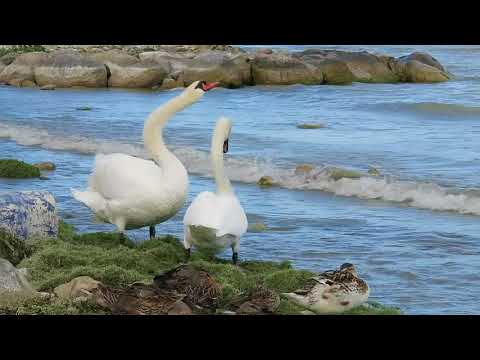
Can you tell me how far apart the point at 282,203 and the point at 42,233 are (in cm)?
504

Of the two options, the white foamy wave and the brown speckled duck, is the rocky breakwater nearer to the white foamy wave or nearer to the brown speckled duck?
the white foamy wave

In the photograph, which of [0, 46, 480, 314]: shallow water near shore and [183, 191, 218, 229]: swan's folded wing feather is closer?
[183, 191, 218, 229]: swan's folded wing feather

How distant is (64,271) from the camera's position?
9.09 metres

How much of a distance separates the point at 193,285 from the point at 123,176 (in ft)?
7.38

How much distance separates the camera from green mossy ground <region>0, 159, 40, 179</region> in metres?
15.9

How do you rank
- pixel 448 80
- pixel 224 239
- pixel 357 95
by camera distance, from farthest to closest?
1. pixel 448 80
2. pixel 357 95
3. pixel 224 239

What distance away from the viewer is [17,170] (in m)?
16.1

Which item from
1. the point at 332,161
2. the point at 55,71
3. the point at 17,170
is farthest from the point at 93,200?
the point at 55,71

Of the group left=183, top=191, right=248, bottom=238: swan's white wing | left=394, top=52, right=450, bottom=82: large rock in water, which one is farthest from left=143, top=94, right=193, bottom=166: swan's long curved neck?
left=394, top=52, right=450, bottom=82: large rock in water

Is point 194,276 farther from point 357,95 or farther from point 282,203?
point 357,95

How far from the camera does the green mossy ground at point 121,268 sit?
825cm

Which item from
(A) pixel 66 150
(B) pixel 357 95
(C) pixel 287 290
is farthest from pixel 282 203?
(B) pixel 357 95

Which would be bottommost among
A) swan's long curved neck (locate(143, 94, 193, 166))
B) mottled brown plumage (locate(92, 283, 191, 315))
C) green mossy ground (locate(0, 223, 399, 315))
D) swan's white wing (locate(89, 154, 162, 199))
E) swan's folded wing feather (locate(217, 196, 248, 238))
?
green mossy ground (locate(0, 223, 399, 315))

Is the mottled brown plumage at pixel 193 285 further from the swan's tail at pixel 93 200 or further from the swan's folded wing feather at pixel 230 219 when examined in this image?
the swan's tail at pixel 93 200
